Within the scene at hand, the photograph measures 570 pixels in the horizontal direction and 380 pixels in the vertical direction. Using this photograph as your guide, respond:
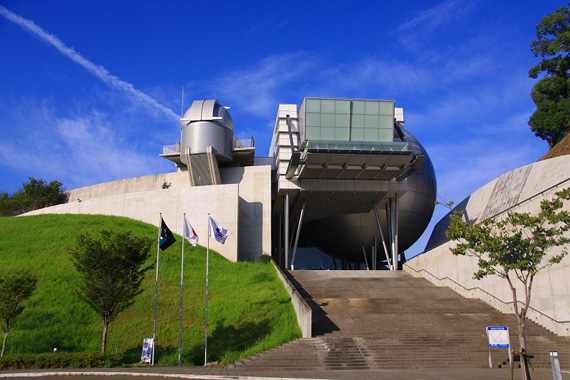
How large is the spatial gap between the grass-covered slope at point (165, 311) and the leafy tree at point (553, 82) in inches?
1146

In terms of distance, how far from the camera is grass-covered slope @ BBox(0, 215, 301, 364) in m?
23.3

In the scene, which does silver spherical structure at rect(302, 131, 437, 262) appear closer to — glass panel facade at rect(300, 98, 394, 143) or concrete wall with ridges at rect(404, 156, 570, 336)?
concrete wall with ridges at rect(404, 156, 570, 336)

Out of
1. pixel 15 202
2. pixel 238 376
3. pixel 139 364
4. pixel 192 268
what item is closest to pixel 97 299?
pixel 139 364

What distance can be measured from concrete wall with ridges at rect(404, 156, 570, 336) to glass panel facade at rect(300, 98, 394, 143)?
10.4 m

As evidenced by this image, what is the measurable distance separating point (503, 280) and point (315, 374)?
14.2 metres

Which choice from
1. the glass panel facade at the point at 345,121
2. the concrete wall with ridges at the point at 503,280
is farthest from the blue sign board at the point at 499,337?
the glass panel facade at the point at 345,121

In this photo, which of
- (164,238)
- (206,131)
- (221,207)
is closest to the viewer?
(164,238)

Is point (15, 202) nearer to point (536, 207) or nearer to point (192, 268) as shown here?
point (192, 268)

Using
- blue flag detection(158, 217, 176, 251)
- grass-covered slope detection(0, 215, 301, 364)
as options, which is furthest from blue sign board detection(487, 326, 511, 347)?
blue flag detection(158, 217, 176, 251)

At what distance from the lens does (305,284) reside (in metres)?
34.8

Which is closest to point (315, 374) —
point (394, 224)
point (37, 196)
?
point (394, 224)

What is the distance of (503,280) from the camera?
2719cm

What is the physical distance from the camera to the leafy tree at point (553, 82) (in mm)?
46531

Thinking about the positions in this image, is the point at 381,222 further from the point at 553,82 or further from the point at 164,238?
the point at 164,238
